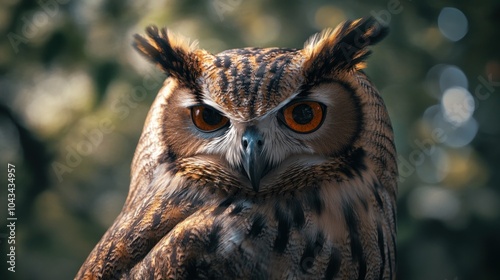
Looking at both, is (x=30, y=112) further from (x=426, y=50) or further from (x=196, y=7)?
(x=426, y=50)

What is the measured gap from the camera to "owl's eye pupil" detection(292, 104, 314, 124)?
1.50 m

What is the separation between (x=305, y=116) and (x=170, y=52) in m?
0.39

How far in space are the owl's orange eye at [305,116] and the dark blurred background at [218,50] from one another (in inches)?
41.8

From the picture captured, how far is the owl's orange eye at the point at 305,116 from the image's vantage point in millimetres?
1494

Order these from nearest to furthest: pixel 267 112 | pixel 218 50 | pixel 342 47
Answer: pixel 267 112 → pixel 342 47 → pixel 218 50

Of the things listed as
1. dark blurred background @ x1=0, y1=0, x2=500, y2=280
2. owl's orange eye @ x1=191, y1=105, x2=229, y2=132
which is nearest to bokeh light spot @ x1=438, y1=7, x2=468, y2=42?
dark blurred background @ x1=0, y1=0, x2=500, y2=280

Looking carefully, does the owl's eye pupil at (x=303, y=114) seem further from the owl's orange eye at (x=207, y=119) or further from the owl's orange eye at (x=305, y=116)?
the owl's orange eye at (x=207, y=119)

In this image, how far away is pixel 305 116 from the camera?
59.2 inches

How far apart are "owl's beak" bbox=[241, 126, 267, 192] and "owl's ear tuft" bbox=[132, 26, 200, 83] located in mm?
205

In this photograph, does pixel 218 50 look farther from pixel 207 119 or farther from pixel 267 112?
pixel 267 112

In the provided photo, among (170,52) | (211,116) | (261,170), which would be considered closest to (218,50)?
(170,52)

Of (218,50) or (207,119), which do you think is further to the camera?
(218,50)

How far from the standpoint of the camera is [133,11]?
111 inches

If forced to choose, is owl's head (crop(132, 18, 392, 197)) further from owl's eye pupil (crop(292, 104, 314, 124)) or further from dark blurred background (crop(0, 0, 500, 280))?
dark blurred background (crop(0, 0, 500, 280))
